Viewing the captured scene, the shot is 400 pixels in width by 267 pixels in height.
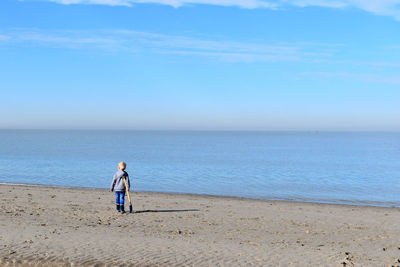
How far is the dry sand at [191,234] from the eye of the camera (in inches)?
398

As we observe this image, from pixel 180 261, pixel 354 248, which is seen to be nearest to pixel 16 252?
pixel 180 261

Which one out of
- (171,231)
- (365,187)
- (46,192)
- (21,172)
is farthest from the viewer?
(21,172)

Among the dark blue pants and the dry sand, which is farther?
the dark blue pants

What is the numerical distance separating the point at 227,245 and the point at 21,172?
30.7 meters

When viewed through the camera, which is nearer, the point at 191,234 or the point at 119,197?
the point at 191,234

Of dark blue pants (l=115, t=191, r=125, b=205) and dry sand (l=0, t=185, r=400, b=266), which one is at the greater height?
dark blue pants (l=115, t=191, r=125, b=205)

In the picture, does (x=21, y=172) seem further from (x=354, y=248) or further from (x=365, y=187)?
(x=354, y=248)

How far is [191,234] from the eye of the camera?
520 inches

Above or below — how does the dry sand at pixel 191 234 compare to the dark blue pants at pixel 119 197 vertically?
below

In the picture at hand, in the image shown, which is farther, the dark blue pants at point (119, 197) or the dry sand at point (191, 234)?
the dark blue pants at point (119, 197)

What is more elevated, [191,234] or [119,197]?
[119,197]

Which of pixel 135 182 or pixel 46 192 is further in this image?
pixel 135 182

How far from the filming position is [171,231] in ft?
44.8

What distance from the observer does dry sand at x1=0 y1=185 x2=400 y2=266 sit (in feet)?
33.2
